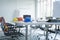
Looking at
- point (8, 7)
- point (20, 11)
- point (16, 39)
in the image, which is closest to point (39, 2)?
point (20, 11)

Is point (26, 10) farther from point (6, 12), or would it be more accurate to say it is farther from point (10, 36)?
point (10, 36)

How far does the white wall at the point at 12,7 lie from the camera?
32.6 ft

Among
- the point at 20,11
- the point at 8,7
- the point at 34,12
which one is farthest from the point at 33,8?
the point at 8,7

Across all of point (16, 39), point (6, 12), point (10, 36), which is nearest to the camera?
point (10, 36)

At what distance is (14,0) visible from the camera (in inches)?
395

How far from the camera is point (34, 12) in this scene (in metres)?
10.2

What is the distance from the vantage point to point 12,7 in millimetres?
10047

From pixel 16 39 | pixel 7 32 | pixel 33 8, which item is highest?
pixel 33 8

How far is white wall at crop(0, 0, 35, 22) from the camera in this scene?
32.6 ft

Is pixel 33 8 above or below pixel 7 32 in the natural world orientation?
above

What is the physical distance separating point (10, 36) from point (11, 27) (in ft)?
0.95

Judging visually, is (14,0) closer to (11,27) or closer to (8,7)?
(8,7)

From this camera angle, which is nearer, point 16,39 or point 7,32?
point 7,32

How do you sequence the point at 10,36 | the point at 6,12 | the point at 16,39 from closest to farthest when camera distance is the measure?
the point at 10,36
the point at 16,39
the point at 6,12
